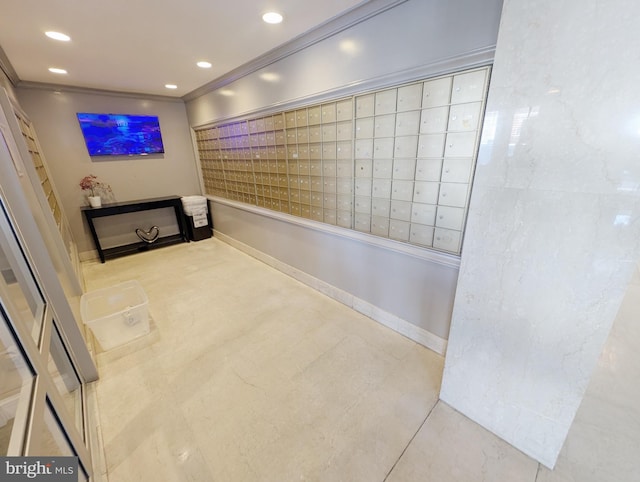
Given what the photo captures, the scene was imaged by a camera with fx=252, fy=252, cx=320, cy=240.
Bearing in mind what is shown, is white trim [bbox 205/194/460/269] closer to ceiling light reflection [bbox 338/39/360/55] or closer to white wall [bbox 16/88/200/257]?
ceiling light reflection [bbox 338/39/360/55]

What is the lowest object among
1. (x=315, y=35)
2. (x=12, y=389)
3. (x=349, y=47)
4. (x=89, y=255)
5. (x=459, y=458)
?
(x=459, y=458)

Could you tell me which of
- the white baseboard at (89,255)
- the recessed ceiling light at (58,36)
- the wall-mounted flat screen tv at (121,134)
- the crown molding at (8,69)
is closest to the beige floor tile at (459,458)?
the recessed ceiling light at (58,36)

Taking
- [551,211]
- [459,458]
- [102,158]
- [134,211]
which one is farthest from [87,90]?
[459,458]

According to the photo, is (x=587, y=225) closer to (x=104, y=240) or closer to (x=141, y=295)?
(x=141, y=295)

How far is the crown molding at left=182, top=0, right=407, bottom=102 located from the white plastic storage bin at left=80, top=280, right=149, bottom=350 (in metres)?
2.33

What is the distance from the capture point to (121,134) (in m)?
3.56

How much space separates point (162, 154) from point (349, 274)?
3.65 meters

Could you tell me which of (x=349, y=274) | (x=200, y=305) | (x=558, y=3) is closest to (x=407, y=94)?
(x=558, y=3)

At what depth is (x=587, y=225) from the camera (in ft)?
2.89

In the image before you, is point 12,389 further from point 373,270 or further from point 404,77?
point 404,77

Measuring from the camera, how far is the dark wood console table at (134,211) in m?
3.40

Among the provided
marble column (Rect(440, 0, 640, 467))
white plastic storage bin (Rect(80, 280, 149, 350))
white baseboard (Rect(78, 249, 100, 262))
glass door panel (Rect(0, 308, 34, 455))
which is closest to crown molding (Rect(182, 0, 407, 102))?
marble column (Rect(440, 0, 640, 467))

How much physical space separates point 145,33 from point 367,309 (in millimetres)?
2718

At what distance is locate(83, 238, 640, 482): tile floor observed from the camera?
1.15 meters
